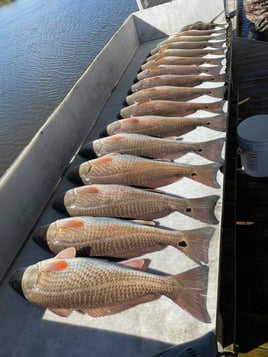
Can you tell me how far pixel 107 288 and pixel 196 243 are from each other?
2.55 ft

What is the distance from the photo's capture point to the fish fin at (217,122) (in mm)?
4043

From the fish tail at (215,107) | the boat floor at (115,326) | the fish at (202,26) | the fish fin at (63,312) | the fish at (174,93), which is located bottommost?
the boat floor at (115,326)

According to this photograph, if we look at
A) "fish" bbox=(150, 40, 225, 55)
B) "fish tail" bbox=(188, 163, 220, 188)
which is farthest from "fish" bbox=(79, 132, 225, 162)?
"fish" bbox=(150, 40, 225, 55)

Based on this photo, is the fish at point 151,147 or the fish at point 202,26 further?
the fish at point 202,26

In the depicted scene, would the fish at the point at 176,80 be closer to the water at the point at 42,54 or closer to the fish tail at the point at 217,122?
the fish tail at the point at 217,122

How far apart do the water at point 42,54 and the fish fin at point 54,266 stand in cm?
598

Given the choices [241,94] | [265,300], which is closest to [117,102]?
[241,94]

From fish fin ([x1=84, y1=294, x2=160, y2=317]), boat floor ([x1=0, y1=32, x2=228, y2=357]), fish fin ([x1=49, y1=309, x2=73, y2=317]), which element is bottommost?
boat floor ([x1=0, y1=32, x2=228, y2=357])

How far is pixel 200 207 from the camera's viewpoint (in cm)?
310

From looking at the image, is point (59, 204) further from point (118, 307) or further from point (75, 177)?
point (118, 307)

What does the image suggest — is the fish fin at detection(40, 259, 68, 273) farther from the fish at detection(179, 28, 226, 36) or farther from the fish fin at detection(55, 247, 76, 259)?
the fish at detection(179, 28, 226, 36)

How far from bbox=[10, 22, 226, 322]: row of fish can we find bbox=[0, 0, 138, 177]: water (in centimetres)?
510

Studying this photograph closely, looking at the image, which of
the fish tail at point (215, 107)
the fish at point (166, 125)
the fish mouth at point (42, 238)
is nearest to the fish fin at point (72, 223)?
the fish mouth at point (42, 238)

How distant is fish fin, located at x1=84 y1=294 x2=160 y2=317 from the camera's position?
2547mm
